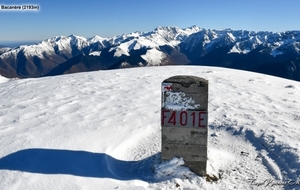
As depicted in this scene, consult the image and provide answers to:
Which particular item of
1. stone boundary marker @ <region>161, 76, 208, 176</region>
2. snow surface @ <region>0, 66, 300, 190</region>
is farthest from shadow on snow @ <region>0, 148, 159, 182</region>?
stone boundary marker @ <region>161, 76, 208, 176</region>

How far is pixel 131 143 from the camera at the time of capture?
26.5 ft

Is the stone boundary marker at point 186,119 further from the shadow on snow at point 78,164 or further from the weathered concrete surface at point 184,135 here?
the shadow on snow at point 78,164

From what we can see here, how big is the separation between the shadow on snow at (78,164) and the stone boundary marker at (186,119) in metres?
0.96

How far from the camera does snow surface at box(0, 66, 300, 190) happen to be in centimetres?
589

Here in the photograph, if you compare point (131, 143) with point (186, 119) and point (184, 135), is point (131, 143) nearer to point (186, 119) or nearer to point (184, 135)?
point (184, 135)

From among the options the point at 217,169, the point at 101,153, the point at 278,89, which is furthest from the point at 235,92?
the point at 101,153

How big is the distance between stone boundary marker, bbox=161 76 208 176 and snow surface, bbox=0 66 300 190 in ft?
0.93

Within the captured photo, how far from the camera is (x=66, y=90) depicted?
1477 centimetres

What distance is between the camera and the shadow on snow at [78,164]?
6.09 meters

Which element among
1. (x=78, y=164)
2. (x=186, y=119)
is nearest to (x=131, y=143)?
(x=78, y=164)

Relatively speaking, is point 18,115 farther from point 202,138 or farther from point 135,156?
point 202,138

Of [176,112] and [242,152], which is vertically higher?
[176,112]

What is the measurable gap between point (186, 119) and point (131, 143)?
8.86 ft

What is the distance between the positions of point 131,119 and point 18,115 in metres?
4.41
